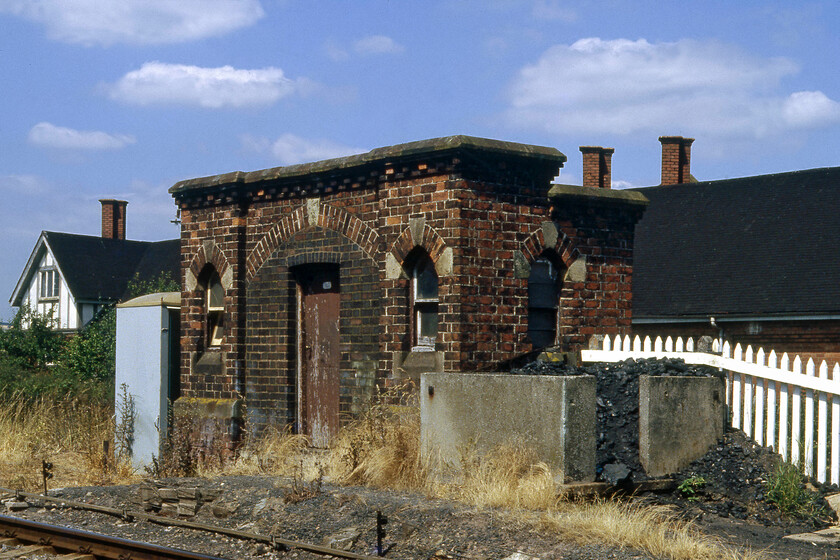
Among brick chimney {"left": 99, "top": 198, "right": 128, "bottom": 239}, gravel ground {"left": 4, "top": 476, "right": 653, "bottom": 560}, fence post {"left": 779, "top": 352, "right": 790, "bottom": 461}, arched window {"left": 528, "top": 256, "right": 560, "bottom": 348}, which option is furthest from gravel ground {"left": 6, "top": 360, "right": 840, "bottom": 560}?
brick chimney {"left": 99, "top": 198, "right": 128, "bottom": 239}

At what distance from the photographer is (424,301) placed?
1131 cm

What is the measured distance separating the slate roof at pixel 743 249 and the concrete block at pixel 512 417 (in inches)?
434

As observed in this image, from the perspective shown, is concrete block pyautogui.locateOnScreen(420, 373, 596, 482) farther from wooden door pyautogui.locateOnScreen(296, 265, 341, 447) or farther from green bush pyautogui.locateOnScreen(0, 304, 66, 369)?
green bush pyautogui.locateOnScreen(0, 304, 66, 369)

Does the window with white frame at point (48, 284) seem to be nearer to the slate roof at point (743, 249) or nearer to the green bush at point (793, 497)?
the slate roof at point (743, 249)

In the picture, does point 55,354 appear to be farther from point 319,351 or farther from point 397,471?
point 397,471

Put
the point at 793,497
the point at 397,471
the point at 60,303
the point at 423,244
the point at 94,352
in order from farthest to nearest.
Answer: the point at 60,303 < the point at 94,352 < the point at 423,244 < the point at 397,471 < the point at 793,497

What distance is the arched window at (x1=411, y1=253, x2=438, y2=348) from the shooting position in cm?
1127

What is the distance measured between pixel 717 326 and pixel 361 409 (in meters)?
10.5

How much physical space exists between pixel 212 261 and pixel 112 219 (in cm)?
2763

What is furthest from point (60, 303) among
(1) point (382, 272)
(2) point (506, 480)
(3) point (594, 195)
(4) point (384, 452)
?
(2) point (506, 480)

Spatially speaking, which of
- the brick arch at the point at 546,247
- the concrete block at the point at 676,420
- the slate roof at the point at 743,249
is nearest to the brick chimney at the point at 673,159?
the slate roof at the point at 743,249

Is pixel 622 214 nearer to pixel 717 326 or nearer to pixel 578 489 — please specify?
pixel 578 489

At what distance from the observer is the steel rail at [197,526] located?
6.99m

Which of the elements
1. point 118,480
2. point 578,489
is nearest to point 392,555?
point 578,489
